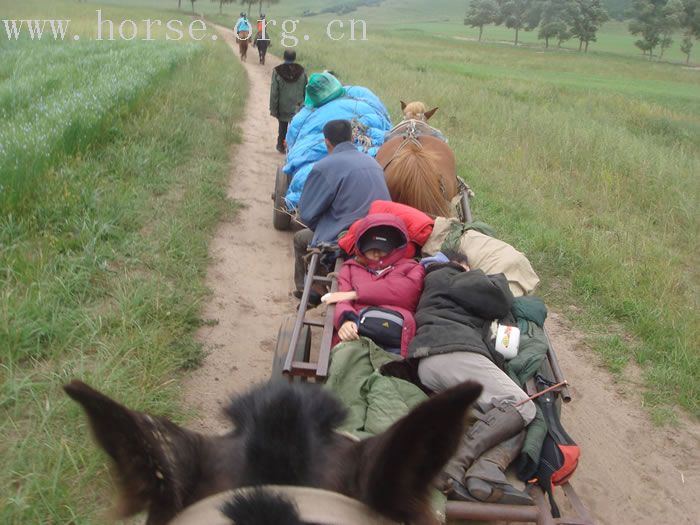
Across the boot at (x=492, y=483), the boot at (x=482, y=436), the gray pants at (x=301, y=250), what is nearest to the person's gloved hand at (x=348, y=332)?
the boot at (x=482, y=436)

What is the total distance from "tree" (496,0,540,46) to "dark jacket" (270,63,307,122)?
6673 cm

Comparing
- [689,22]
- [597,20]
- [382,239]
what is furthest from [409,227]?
[597,20]

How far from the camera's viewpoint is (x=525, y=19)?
71.9 metres

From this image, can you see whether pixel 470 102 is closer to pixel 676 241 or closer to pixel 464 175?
pixel 464 175

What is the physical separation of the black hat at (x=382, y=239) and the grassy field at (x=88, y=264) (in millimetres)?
1567

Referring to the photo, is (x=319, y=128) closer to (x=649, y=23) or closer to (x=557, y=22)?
(x=649, y=23)

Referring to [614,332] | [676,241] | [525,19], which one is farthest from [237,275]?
[525,19]

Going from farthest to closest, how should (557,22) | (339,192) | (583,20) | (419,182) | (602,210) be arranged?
(557,22) < (583,20) < (602,210) < (419,182) < (339,192)

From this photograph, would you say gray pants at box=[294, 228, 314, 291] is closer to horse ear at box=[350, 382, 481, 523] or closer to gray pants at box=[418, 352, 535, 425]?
gray pants at box=[418, 352, 535, 425]

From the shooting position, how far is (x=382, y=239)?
3689 millimetres

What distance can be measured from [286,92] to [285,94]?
0.05 m

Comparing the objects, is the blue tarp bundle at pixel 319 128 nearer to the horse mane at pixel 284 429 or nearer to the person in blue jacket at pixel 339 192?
the person in blue jacket at pixel 339 192

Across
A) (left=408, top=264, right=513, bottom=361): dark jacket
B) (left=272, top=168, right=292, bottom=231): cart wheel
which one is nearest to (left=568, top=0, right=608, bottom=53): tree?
(left=272, top=168, right=292, bottom=231): cart wheel

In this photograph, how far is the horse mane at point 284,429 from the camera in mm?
1236
